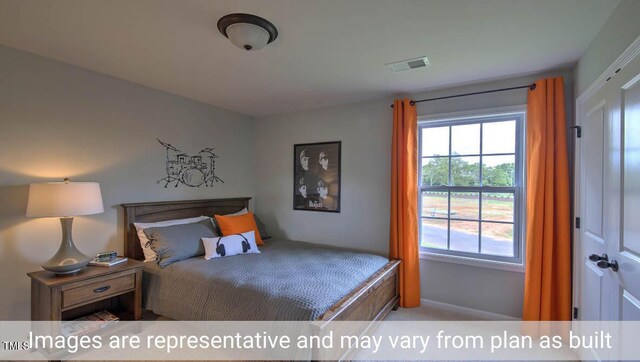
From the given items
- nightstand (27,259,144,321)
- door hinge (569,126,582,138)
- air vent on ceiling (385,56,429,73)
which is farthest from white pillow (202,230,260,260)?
door hinge (569,126,582,138)

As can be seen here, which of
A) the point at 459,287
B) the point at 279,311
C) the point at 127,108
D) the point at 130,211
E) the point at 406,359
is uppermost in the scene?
the point at 127,108

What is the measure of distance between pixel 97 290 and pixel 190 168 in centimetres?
157

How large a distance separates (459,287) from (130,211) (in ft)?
11.0

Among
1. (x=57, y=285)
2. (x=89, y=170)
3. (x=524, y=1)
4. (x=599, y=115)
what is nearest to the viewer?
(x=524, y=1)

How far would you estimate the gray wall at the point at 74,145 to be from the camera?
7.10 feet

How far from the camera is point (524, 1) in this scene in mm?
1571

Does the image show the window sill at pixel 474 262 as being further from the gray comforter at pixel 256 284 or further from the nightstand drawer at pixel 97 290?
the nightstand drawer at pixel 97 290

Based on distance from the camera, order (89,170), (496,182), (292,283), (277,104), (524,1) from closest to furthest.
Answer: (524,1), (292,283), (89,170), (496,182), (277,104)

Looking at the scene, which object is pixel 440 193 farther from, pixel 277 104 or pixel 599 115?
pixel 277 104

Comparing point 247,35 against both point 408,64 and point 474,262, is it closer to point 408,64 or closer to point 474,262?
point 408,64

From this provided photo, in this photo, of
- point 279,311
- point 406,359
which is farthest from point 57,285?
point 406,359

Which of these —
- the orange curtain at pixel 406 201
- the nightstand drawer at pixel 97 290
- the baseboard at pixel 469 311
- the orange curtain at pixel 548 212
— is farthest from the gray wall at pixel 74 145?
the orange curtain at pixel 548 212

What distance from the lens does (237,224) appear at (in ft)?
11.0

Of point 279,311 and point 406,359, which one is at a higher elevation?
point 279,311
